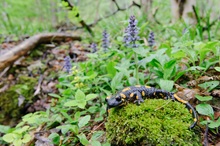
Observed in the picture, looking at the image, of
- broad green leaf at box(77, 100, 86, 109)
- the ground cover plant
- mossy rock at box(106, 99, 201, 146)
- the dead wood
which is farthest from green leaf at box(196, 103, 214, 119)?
the dead wood

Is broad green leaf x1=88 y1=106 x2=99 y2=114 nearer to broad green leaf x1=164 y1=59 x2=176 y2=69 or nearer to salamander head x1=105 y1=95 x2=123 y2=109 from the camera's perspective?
salamander head x1=105 y1=95 x2=123 y2=109

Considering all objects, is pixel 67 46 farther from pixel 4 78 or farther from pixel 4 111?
pixel 4 111

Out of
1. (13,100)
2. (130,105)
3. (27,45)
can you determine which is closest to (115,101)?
(130,105)

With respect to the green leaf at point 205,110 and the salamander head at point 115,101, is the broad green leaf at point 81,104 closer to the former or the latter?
the salamander head at point 115,101

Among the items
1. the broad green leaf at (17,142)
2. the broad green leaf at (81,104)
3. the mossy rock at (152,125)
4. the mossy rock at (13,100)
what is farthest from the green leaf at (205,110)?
the mossy rock at (13,100)

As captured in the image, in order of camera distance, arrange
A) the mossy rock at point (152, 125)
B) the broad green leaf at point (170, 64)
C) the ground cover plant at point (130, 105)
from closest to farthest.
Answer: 1. the mossy rock at point (152, 125)
2. the ground cover plant at point (130, 105)
3. the broad green leaf at point (170, 64)
